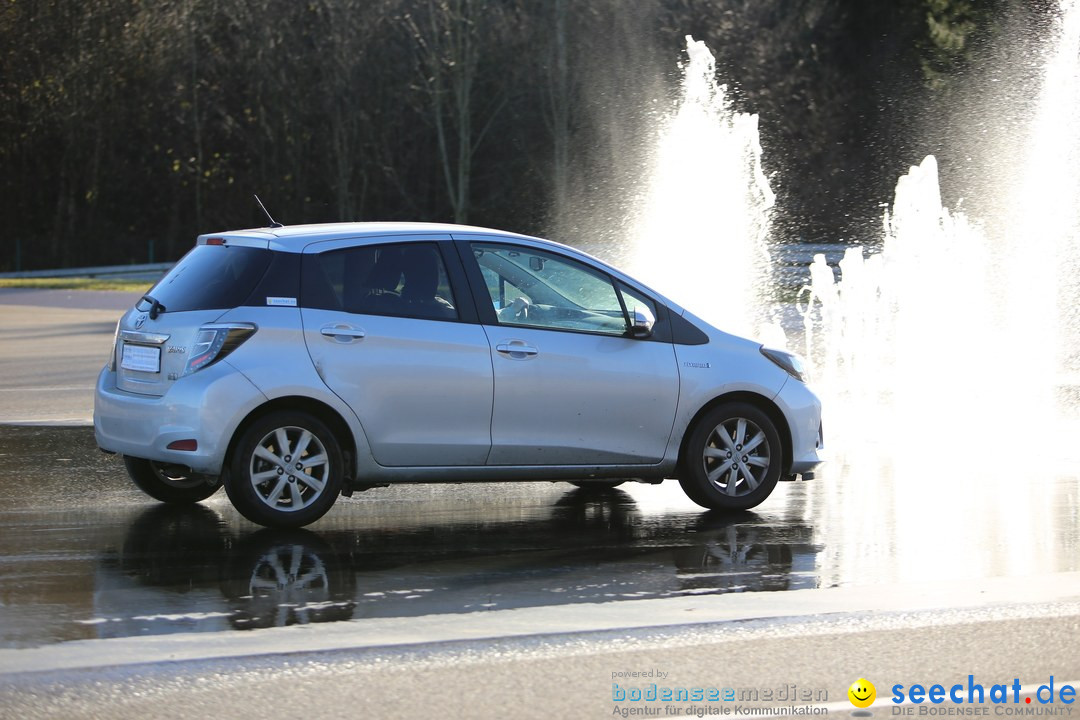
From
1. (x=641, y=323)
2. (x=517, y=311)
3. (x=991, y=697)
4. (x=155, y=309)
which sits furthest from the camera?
(x=641, y=323)

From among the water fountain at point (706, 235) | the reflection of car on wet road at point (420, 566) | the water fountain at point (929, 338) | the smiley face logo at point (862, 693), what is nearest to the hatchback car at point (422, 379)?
the reflection of car on wet road at point (420, 566)

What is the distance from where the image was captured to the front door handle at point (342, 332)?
8.70 meters

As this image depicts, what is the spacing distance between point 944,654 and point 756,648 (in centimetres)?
70

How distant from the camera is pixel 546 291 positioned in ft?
30.5

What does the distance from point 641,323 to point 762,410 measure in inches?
36.9

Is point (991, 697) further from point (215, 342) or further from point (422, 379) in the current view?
point (215, 342)

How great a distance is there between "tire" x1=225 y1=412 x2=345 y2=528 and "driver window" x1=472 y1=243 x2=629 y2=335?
127 centimetres

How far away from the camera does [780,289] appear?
34406 mm

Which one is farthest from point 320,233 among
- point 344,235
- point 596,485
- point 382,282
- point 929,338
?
point 929,338

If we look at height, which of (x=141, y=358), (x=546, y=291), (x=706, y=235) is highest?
(x=706, y=235)

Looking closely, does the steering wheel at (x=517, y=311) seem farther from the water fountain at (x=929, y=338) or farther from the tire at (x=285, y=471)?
the water fountain at (x=929, y=338)

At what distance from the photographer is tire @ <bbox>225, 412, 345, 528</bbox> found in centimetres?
856

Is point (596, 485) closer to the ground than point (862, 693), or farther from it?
farther from it

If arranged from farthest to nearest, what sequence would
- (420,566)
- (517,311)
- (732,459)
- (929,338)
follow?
1. (929,338)
2. (732,459)
3. (517,311)
4. (420,566)
